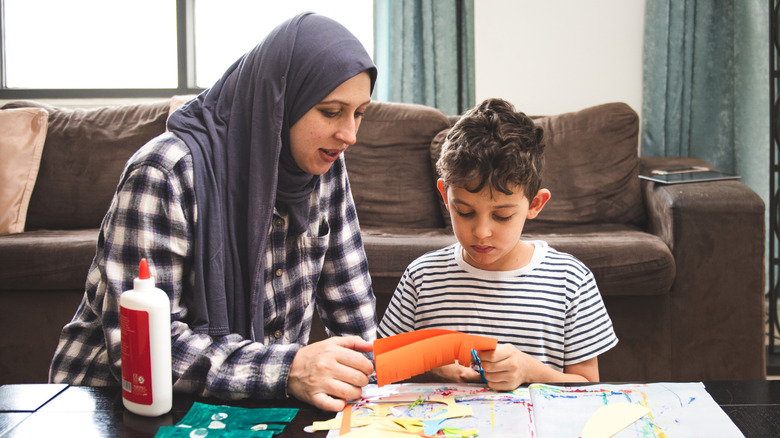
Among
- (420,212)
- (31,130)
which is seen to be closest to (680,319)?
(420,212)

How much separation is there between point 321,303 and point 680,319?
1343 mm

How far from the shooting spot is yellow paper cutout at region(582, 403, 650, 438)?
770 millimetres

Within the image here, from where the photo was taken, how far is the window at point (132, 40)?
375 cm

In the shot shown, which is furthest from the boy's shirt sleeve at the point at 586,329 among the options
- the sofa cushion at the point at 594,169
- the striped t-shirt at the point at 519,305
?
the sofa cushion at the point at 594,169

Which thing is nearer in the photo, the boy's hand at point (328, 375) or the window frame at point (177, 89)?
the boy's hand at point (328, 375)

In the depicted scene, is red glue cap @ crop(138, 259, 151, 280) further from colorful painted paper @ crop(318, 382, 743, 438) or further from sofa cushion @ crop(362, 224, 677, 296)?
sofa cushion @ crop(362, 224, 677, 296)

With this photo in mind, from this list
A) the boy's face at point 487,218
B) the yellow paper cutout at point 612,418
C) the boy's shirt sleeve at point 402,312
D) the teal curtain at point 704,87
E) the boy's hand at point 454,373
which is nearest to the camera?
the yellow paper cutout at point 612,418

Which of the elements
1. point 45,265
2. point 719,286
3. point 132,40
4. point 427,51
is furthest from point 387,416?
point 132,40

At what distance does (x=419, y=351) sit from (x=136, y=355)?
1.15ft

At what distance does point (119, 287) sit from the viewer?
962 mm

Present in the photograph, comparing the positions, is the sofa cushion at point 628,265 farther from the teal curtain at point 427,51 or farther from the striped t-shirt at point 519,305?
the teal curtain at point 427,51

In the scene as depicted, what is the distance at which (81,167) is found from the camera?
111 inches

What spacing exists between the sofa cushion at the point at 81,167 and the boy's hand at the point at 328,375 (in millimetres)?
2154

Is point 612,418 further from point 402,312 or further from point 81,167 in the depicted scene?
point 81,167
